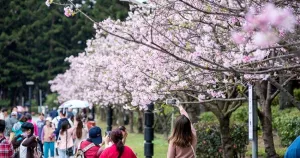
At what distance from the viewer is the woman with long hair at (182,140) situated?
8312 millimetres

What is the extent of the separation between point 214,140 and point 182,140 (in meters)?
8.22

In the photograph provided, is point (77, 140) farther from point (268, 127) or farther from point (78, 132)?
point (268, 127)

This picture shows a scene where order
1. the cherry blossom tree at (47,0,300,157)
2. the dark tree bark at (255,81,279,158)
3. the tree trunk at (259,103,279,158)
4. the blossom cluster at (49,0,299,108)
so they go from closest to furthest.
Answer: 1. the blossom cluster at (49,0,299,108)
2. the cherry blossom tree at (47,0,300,157)
3. the dark tree bark at (255,81,279,158)
4. the tree trunk at (259,103,279,158)

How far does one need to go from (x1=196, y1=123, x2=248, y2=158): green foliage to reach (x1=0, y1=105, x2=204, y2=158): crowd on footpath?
3036 millimetres

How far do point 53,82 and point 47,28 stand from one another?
7517 mm

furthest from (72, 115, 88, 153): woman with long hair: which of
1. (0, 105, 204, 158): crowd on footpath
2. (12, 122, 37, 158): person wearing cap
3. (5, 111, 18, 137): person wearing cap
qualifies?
(5, 111, 18, 137): person wearing cap

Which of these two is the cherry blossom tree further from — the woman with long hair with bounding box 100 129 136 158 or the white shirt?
the white shirt

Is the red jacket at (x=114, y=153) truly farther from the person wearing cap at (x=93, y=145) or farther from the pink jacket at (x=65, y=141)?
the pink jacket at (x=65, y=141)

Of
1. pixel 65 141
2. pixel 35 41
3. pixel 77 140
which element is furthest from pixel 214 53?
pixel 35 41

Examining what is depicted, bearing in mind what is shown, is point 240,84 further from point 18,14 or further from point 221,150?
point 18,14

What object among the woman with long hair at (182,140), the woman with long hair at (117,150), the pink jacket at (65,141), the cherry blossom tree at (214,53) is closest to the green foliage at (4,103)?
the cherry blossom tree at (214,53)

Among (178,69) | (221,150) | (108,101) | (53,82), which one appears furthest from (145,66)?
(53,82)

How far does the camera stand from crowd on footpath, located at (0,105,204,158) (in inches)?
331

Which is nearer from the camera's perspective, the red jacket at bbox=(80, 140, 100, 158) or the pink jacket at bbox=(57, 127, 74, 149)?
the red jacket at bbox=(80, 140, 100, 158)
